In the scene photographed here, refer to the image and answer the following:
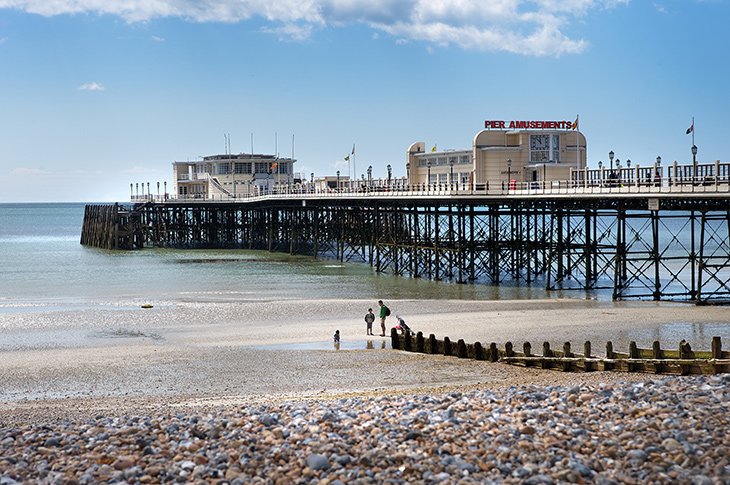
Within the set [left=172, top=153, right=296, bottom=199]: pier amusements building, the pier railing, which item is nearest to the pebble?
the pier railing

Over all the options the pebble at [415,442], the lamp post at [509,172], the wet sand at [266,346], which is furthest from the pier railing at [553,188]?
the pebble at [415,442]

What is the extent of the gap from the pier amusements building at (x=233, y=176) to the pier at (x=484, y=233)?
2815 mm

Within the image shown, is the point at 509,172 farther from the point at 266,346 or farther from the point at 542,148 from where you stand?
the point at 266,346

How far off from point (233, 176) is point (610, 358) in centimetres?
7186

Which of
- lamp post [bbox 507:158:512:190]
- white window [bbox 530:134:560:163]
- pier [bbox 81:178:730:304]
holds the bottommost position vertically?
pier [bbox 81:178:730:304]

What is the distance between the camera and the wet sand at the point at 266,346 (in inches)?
846

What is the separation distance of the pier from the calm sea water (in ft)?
7.20

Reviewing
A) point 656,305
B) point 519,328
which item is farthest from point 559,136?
point 519,328

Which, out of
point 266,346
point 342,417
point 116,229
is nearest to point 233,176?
point 116,229

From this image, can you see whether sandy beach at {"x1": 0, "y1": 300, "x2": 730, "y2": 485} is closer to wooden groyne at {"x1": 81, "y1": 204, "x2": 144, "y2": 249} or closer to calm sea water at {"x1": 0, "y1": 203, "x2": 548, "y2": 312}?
calm sea water at {"x1": 0, "y1": 203, "x2": 548, "y2": 312}

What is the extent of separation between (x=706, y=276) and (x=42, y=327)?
96.5 feet

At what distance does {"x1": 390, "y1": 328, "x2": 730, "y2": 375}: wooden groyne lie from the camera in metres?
19.5

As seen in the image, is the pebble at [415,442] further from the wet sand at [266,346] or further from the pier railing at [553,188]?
the pier railing at [553,188]

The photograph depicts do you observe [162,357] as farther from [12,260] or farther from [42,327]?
[12,260]
